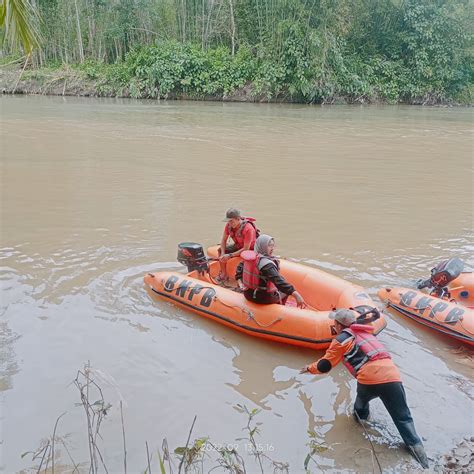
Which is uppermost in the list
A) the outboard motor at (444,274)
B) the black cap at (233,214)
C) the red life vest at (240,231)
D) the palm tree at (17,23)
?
the palm tree at (17,23)

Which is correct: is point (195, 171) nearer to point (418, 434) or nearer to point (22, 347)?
point (22, 347)

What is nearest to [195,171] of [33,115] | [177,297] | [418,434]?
[177,297]

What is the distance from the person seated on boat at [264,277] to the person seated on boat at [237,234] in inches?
31.4

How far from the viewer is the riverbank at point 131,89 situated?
2364cm

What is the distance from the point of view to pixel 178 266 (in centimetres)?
601

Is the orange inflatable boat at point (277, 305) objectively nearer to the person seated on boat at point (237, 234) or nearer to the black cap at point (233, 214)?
the person seated on boat at point (237, 234)

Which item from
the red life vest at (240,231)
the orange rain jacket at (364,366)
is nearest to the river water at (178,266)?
the orange rain jacket at (364,366)

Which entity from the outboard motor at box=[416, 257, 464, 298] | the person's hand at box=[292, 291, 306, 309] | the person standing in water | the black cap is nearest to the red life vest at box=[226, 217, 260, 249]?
the black cap

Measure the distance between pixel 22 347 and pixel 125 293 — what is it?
1.26m

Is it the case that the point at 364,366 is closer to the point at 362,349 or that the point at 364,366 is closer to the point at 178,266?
the point at 362,349

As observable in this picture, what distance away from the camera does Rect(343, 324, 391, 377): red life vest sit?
10.9ft

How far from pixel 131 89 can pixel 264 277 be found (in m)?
21.4

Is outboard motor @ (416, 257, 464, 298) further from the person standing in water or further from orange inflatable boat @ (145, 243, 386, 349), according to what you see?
the person standing in water

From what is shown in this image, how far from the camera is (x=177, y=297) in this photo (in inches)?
201
